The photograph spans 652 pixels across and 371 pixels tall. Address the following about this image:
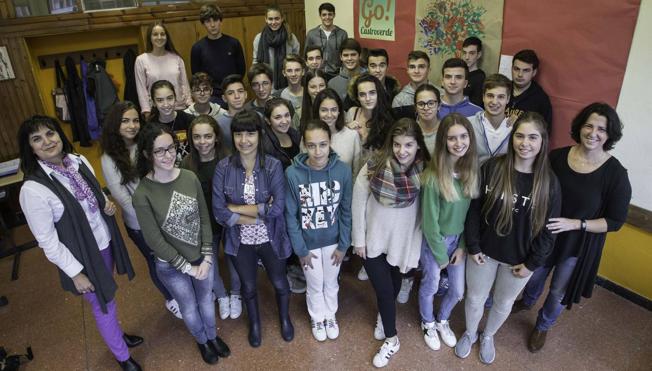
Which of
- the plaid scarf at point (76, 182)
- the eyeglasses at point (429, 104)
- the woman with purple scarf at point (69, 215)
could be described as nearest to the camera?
the woman with purple scarf at point (69, 215)

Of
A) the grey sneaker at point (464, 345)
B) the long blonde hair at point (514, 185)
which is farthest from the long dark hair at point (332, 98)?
the grey sneaker at point (464, 345)

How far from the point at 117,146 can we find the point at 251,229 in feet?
2.68

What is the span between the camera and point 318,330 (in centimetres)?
243

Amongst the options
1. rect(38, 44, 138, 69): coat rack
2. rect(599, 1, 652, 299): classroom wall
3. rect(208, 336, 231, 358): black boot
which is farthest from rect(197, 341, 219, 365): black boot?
rect(38, 44, 138, 69): coat rack

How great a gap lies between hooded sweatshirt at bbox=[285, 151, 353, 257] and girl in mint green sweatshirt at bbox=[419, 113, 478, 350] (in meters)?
0.40

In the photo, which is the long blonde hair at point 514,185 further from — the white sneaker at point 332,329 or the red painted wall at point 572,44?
the white sneaker at point 332,329

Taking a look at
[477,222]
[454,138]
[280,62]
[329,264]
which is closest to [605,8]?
[454,138]

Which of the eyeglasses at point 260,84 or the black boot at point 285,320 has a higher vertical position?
the eyeglasses at point 260,84

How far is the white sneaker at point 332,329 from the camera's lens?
2.43 m

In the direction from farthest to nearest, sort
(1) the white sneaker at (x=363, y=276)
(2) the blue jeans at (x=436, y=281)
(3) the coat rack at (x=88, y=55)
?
1. (3) the coat rack at (x=88, y=55)
2. (1) the white sneaker at (x=363, y=276)
3. (2) the blue jeans at (x=436, y=281)

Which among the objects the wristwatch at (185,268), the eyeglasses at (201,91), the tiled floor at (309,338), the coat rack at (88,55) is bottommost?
the tiled floor at (309,338)

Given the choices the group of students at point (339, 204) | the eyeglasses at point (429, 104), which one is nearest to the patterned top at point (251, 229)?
the group of students at point (339, 204)

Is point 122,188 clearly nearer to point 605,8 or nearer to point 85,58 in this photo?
point 605,8

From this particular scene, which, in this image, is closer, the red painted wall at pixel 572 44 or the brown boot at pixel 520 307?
the red painted wall at pixel 572 44
